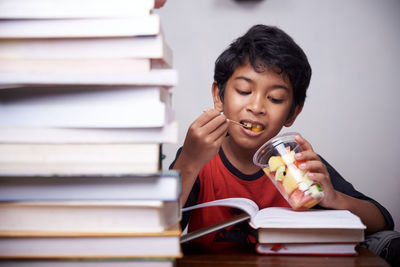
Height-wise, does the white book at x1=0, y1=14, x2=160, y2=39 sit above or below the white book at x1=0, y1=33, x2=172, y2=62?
above

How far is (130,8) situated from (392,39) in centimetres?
168

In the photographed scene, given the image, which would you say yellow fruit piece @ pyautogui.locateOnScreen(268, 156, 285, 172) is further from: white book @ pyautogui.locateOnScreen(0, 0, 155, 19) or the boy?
white book @ pyautogui.locateOnScreen(0, 0, 155, 19)

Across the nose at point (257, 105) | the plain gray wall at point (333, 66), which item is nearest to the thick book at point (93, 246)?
the nose at point (257, 105)

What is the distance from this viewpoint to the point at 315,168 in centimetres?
88

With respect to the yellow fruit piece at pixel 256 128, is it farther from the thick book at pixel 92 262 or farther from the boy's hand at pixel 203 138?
the thick book at pixel 92 262

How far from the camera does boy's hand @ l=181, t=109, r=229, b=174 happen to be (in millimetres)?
920

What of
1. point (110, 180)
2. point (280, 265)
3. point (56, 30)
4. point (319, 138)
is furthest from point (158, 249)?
point (319, 138)

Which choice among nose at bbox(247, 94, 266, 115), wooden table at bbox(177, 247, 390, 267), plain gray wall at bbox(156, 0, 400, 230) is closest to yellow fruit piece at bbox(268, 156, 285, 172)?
wooden table at bbox(177, 247, 390, 267)

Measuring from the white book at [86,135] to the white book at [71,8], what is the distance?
0.16 m

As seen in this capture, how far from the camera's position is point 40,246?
544mm

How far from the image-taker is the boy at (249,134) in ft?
3.14

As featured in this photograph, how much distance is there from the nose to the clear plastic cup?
0.27m

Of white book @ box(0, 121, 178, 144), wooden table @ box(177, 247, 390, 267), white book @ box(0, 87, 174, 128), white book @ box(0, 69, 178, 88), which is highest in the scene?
white book @ box(0, 69, 178, 88)

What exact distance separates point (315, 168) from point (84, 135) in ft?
1.76
